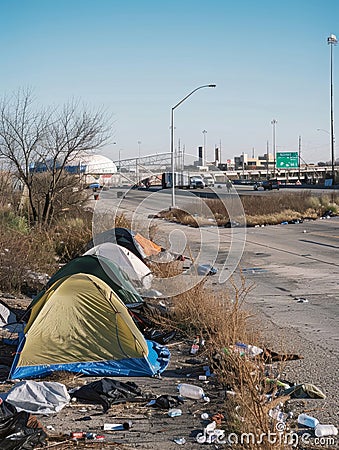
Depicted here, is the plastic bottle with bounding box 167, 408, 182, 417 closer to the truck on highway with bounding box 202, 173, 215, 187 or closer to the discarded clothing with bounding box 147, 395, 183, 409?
the discarded clothing with bounding box 147, 395, 183, 409

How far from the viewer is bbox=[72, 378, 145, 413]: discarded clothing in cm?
700

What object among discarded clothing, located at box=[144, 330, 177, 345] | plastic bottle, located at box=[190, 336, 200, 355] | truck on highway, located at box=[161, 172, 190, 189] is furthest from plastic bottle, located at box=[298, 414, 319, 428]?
truck on highway, located at box=[161, 172, 190, 189]

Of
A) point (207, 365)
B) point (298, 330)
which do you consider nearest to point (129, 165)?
point (298, 330)

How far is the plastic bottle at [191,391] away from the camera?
7.12 m

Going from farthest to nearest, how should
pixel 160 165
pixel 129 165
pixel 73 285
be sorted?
pixel 160 165 → pixel 129 165 → pixel 73 285

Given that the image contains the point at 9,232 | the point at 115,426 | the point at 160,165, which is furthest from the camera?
the point at 160,165

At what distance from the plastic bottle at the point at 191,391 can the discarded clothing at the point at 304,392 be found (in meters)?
0.92

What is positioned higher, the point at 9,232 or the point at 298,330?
the point at 9,232

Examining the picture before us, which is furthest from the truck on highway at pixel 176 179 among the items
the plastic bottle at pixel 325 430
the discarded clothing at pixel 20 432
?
the plastic bottle at pixel 325 430

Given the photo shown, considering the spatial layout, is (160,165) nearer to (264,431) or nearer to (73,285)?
Result: (73,285)

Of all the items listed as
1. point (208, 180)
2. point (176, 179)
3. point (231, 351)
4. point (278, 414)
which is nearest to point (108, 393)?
point (231, 351)

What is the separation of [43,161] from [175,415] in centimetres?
1753

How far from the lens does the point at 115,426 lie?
634 centimetres

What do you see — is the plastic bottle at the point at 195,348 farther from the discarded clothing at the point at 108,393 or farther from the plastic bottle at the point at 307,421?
the plastic bottle at the point at 307,421
